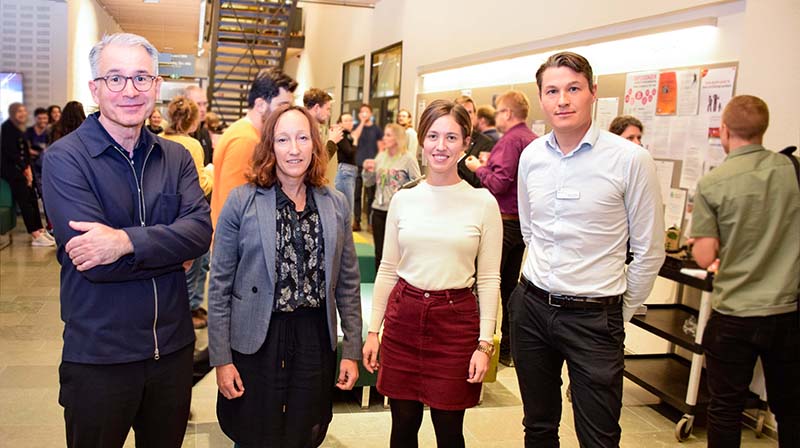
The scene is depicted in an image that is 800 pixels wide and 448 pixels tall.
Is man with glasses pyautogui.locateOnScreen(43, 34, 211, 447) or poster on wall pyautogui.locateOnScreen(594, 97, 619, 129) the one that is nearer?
man with glasses pyautogui.locateOnScreen(43, 34, 211, 447)

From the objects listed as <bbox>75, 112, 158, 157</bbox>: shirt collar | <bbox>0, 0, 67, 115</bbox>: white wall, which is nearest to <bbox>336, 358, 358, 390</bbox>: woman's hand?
<bbox>75, 112, 158, 157</bbox>: shirt collar

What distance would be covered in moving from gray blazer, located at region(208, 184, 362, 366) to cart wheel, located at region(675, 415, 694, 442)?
8.06 ft

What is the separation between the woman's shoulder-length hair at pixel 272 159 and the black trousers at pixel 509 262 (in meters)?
2.55

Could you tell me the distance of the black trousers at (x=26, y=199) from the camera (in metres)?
8.87

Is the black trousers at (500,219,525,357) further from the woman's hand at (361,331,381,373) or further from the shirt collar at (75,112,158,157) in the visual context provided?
the shirt collar at (75,112,158,157)

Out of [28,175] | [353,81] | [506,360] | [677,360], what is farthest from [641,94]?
[353,81]

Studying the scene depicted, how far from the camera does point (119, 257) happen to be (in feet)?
6.01

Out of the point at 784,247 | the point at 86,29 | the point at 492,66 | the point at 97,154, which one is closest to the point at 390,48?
the point at 492,66

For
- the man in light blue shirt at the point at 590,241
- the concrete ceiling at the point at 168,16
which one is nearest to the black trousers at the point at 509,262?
the man in light blue shirt at the point at 590,241

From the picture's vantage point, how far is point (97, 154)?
6.27 feet

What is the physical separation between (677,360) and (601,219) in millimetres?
2711

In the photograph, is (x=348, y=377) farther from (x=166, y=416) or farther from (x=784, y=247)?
(x=784, y=247)

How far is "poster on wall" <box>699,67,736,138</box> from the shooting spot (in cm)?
425

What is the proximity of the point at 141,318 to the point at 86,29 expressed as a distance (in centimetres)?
618
